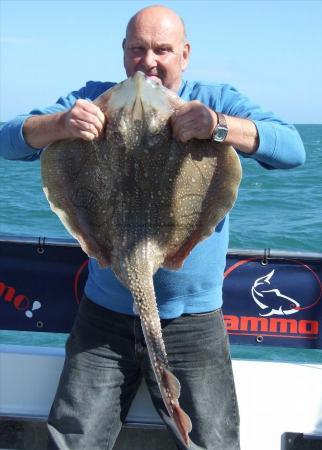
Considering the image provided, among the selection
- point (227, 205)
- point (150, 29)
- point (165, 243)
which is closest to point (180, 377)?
point (165, 243)

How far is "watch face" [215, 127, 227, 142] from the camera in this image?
2.23 metres

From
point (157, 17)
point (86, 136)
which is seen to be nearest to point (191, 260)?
point (86, 136)

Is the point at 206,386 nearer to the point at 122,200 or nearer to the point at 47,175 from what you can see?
the point at 122,200

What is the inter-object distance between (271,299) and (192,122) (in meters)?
1.75

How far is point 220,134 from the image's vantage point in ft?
7.32

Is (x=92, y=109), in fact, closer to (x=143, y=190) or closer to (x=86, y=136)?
(x=86, y=136)

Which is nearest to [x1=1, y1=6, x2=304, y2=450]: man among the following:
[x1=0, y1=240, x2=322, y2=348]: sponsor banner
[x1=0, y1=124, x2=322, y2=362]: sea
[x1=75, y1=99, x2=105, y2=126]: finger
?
[x1=75, y1=99, x2=105, y2=126]: finger

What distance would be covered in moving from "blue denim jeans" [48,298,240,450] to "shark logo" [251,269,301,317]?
75cm

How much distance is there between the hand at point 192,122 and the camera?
7.06ft

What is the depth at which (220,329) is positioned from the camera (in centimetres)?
289

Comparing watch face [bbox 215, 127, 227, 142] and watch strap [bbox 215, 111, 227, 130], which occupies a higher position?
watch strap [bbox 215, 111, 227, 130]

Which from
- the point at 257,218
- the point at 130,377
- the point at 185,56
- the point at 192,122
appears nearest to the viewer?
the point at 192,122

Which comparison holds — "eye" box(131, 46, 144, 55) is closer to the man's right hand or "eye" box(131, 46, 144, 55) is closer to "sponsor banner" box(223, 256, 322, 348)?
the man's right hand

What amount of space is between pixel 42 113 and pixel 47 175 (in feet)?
1.46
